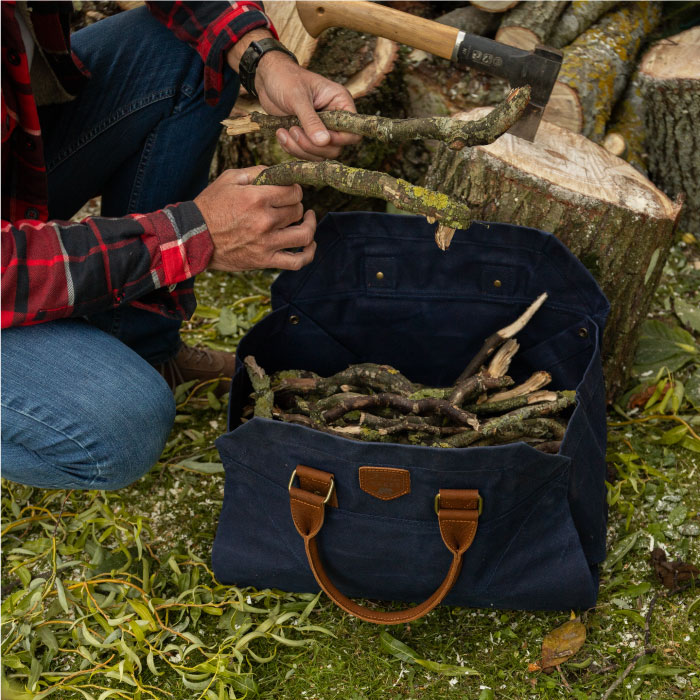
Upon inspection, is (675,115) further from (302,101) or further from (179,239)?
(179,239)

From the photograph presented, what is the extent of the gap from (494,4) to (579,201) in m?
1.28

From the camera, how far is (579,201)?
160cm

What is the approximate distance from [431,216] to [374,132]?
0.81 feet

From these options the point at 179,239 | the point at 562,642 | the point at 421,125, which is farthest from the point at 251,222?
the point at 562,642

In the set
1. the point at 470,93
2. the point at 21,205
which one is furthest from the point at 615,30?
the point at 21,205

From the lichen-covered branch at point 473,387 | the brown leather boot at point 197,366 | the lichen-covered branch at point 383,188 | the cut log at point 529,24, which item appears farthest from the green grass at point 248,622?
the cut log at point 529,24

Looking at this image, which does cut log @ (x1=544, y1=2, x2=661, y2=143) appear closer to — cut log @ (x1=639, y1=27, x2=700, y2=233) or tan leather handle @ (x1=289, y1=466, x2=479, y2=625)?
cut log @ (x1=639, y1=27, x2=700, y2=233)

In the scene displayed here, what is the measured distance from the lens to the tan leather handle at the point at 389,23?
5.58ft

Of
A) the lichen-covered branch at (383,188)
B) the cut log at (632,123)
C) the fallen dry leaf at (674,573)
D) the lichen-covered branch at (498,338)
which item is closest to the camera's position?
the lichen-covered branch at (383,188)

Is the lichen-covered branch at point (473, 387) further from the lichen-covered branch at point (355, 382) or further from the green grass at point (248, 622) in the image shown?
the green grass at point (248, 622)

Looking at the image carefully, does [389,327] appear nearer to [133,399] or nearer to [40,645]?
[133,399]

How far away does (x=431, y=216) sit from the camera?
4.08ft

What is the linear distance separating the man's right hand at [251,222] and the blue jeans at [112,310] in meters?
0.32

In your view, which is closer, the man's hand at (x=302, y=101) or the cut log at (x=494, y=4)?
the man's hand at (x=302, y=101)
